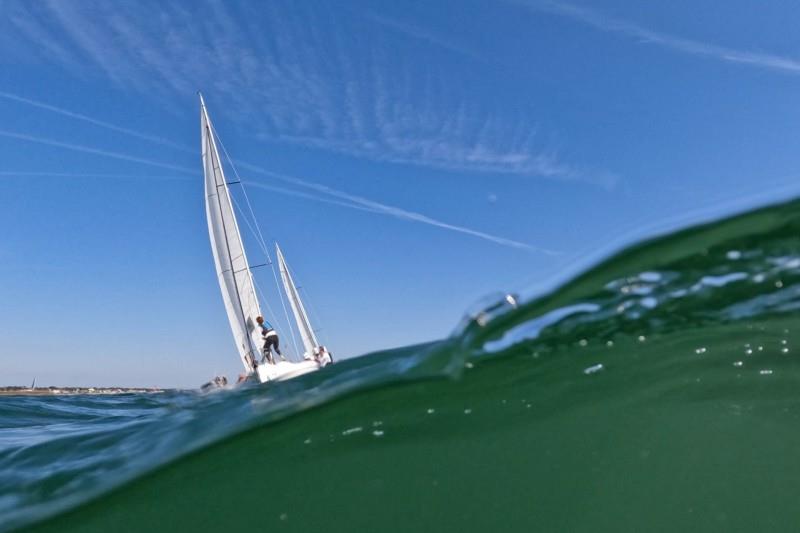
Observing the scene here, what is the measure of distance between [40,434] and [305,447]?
4.62m

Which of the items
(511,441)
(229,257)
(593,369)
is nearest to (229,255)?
(229,257)

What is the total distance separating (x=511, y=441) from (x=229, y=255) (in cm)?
2422

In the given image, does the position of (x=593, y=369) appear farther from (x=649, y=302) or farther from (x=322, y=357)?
(x=322, y=357)

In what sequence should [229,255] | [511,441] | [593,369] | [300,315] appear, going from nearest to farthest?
1. [593,369]
2. [511,441]
3. [229,255]
4. [300,315]

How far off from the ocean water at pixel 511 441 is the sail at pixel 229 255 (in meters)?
21.3

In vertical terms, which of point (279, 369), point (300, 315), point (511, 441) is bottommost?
point (511, 441)

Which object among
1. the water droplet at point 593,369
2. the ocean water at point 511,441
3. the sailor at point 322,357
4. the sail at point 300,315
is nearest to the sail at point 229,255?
the sailor at point 322,357

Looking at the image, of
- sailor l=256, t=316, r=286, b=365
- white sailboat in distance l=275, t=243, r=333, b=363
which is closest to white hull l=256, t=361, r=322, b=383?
sailor l=256, t=316, r=286, b=365

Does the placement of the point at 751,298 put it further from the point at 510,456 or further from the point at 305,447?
the point at 305,447

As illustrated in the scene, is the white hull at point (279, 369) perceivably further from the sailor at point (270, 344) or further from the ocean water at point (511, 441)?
the ocean water at point (511, 441)

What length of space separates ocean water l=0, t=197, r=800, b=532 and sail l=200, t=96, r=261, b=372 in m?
21.3

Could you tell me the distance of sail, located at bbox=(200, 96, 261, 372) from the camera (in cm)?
2855

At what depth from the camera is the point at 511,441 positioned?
290 inches

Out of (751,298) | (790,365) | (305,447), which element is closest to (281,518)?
(305,447)
